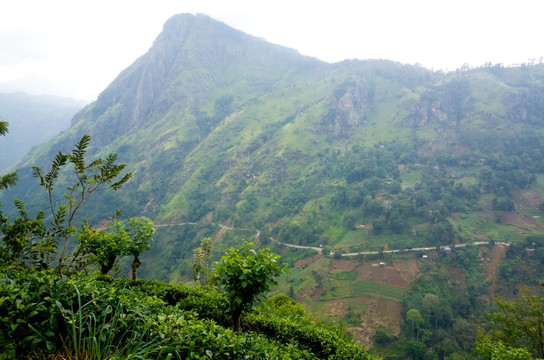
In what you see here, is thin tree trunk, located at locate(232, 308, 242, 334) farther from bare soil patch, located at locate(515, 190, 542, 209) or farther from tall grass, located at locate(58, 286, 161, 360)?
bare soil patch, located at locate(515, 190, 542, 209)

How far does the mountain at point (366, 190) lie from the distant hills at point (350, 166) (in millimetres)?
744

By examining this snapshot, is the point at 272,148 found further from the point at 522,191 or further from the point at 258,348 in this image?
the point at 258,348

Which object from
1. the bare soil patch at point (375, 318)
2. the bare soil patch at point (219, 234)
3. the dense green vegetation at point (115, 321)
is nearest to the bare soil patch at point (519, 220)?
the bare soil patch at point (375, 318)

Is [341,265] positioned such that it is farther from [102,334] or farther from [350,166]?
[102,334]

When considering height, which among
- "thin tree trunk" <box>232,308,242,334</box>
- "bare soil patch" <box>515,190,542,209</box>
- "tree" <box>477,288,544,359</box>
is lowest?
"bare soil patch" <box>515,190,542,209</box>

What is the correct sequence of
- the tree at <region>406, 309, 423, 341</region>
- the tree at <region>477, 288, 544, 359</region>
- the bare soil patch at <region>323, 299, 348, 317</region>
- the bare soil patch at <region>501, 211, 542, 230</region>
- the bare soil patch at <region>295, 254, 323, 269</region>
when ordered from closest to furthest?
the tree at <region>477, 288, 544, 359</region>, the tree at <region>406, 309, 423, 341</region>, the bare soil patch at <region>323, 299, 348, 317</region>, the bare soil patch at <region>295, 254, 323, 269</region>, the bare soil patch at <region>501, 211, 542, 230</region>

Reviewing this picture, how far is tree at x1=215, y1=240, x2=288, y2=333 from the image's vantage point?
5.84m

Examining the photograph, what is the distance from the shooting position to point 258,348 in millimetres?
4301

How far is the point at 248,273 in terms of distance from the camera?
590 centimetres

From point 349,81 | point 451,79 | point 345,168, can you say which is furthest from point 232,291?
point 451,79

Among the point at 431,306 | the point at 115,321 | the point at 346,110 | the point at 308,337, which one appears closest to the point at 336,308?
the point at 431,306

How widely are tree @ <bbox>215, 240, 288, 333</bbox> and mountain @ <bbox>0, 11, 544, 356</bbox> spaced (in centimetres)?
6479

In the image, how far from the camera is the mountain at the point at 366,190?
73.6 m

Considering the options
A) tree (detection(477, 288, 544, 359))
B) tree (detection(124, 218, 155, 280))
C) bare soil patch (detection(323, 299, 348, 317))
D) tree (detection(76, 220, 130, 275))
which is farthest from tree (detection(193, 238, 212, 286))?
bare soil patch (detection(323, 299, 348, 317))
